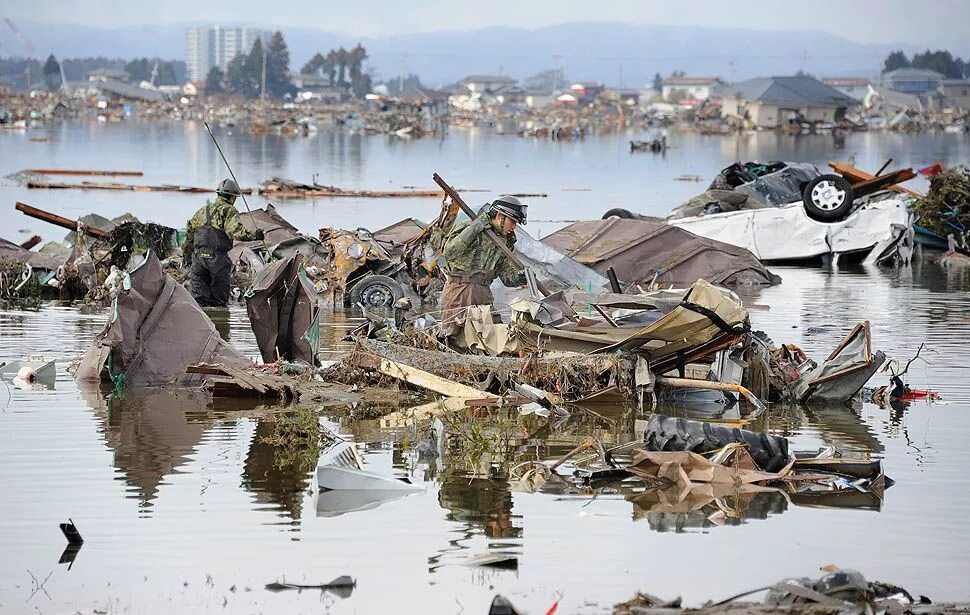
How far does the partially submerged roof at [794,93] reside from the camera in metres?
121

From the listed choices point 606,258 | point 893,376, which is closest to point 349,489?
point 893,376

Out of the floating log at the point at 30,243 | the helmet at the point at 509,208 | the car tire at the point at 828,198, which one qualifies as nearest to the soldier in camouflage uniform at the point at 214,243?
the floating log at the point at 30,243

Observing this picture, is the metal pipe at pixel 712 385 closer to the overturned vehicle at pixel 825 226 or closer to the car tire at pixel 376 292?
the car tire at pixel 376 292

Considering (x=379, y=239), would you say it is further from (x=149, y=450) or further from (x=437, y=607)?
(x=437, y=607)

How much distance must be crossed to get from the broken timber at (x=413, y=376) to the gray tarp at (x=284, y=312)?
0.79 m

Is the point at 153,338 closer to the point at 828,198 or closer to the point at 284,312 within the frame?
the point at 284,312

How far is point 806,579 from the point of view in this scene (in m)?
7.86

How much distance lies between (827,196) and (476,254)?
13.3 m

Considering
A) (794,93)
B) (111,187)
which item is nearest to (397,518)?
(111,187)

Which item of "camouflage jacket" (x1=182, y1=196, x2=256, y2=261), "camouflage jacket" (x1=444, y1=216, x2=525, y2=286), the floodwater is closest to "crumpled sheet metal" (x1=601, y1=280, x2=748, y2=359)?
the floodwater

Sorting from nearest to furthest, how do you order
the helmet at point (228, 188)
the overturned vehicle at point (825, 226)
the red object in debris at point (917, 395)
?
the red object in debris at point (917, 395)
the helmet at point (228, 188)
the overturned vehicle at point (825, 226)

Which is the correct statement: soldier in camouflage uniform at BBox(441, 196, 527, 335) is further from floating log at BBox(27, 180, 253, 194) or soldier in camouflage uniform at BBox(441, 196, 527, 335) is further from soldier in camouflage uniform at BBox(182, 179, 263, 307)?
floating log at BBox(27, 180, 253, 194)

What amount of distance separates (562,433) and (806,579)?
424cm

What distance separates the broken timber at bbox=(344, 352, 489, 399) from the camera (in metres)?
→ 12.8
